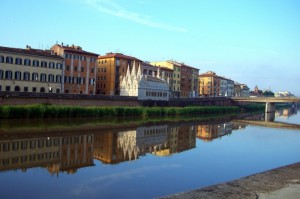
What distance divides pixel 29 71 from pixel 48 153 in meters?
34.2

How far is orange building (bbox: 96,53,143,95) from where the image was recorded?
243 feet

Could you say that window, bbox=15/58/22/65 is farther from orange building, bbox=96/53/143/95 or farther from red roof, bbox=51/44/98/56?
→ orange building, bbox=96/53/143/95

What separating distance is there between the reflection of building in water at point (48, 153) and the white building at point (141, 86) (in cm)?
3623

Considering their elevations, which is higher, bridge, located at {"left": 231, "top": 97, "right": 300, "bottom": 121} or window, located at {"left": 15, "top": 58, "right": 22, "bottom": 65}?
window, located at {"left": 15, "top": 58, "right": 22, "bottom": 65}

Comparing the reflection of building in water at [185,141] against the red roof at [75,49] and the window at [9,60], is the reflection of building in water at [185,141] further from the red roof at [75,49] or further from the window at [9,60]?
the red roof at [75,49]

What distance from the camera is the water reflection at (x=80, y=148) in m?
20.7

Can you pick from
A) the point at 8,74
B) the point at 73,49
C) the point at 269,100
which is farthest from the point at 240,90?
the point at 8,74

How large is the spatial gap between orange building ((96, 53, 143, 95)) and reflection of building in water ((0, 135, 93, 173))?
43990 mm

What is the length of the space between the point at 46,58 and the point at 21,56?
16.0 ft

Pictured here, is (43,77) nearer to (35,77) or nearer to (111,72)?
(35,77)

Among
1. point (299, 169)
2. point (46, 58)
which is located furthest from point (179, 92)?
point (299, 169)

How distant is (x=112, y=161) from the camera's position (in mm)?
22594

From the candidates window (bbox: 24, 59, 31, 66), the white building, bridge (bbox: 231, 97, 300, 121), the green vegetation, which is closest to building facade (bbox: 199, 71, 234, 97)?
the green vegetation

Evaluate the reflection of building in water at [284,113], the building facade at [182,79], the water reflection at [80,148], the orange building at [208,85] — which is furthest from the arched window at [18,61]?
the orange building at [208,85]
